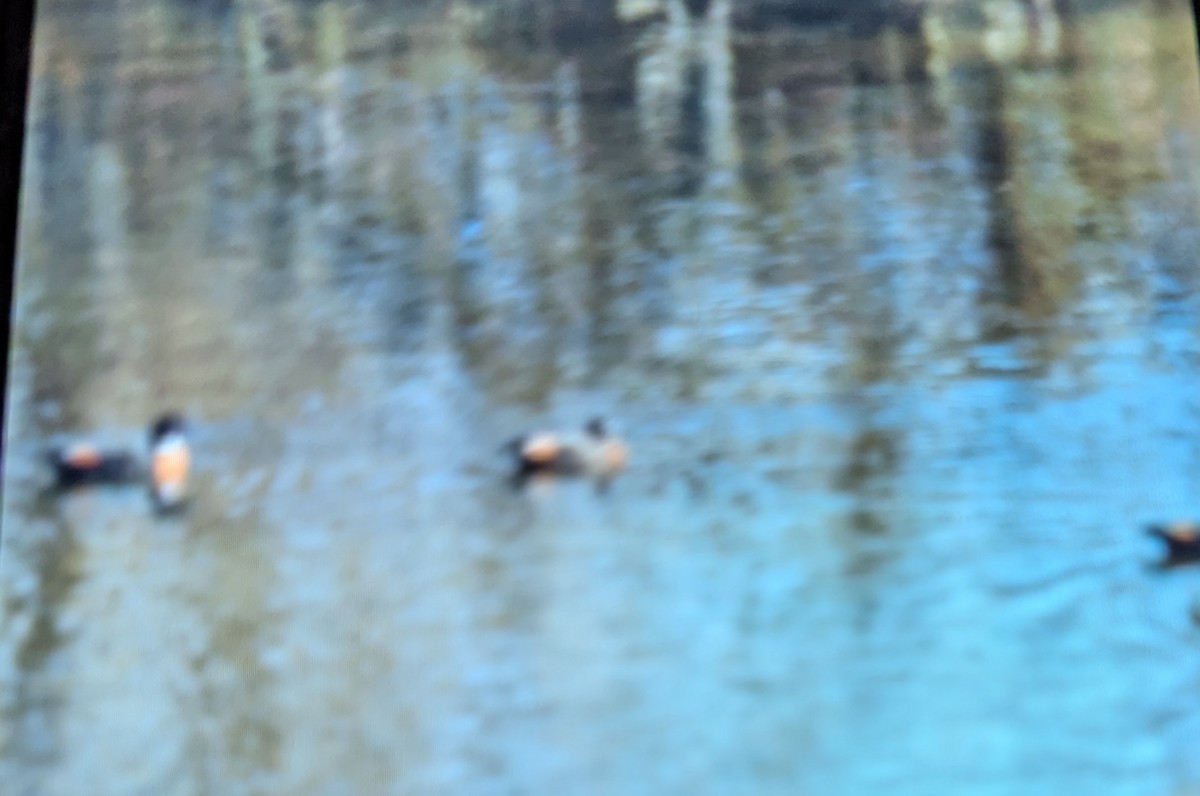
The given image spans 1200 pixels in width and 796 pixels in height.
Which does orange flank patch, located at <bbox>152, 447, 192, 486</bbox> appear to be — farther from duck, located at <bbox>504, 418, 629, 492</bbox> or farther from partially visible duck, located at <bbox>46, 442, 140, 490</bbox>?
duck, located at <bbox>504, 418, 629, 492</bbox>

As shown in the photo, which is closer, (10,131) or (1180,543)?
(1180,543)

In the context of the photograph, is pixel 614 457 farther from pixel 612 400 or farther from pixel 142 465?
pixel 142 465

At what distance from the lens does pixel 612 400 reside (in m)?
1.53

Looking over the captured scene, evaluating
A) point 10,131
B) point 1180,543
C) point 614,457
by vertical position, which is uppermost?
point 10,131

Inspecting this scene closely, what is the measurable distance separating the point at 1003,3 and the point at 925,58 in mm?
157

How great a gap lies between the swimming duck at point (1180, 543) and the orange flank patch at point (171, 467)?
1.09m

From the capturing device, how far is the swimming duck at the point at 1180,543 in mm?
1448

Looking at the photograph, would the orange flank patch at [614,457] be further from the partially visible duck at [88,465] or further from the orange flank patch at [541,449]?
the partially visible duck at [88,465]

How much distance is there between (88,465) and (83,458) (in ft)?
0.03

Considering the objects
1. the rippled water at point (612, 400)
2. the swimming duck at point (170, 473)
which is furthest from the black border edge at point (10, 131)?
the swimming duck at point (170, 473)

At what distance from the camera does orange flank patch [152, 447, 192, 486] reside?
1500mm

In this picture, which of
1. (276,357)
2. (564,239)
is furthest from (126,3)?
(564,239)

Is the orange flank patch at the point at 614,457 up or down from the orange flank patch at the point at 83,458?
down

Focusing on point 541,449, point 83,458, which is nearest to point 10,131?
point 83,458
